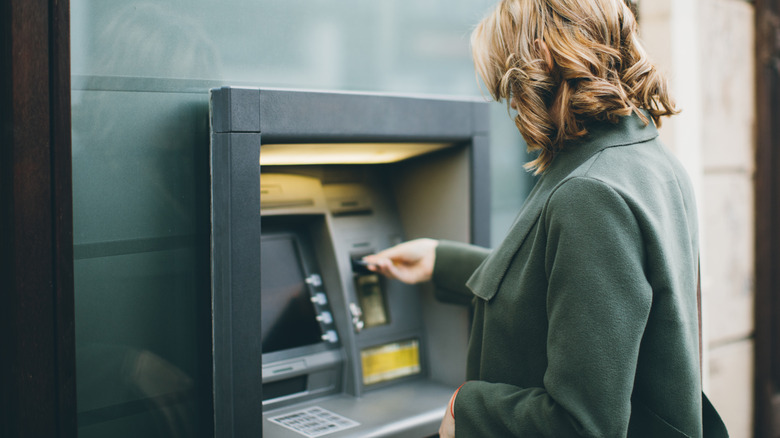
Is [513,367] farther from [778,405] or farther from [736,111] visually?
[778,405]

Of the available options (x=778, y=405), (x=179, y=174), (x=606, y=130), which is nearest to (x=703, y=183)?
(x=778, y=405)

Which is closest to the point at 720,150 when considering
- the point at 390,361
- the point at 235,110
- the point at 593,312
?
the point at 390,361

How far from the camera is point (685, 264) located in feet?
4.60

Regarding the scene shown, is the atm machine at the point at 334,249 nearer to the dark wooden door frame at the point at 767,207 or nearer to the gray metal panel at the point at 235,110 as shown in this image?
the gray metal panel at the point at 235,110

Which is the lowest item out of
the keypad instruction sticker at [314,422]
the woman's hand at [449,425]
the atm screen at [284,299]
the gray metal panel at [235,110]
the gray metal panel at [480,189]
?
the keypad instruction sticker at [314,422]

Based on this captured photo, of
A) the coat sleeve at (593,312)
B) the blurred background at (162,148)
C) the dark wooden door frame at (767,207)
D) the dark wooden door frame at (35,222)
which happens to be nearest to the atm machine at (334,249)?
the blurred background at (162,148)

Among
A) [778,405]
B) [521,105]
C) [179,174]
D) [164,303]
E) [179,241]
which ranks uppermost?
[521,105]

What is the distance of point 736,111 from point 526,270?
258 cm

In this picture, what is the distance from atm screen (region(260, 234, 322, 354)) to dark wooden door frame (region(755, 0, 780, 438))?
265cm

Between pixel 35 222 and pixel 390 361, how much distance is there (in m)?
1.09

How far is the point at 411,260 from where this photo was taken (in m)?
2.12

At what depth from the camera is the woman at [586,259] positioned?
1.25m

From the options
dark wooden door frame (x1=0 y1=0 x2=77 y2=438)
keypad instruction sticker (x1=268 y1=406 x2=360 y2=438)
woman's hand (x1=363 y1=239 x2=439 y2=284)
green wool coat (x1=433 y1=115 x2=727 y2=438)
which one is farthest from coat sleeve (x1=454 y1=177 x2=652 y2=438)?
dark wooden door frame (x1=0 y1=0 x2=77 y2=438)

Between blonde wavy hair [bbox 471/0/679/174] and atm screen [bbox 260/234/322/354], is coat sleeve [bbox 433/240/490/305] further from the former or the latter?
blonde wavy hair [bbox 471/0/679/174]
